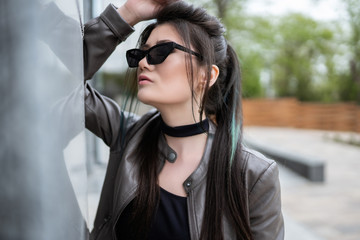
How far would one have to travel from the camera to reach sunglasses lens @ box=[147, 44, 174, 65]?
133cm

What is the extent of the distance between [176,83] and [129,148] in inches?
13.2

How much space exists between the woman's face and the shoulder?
1.21ft

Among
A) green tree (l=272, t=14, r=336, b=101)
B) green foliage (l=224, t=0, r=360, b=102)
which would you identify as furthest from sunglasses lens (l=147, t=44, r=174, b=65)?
green tree (l=272, t=14, r=336, b=101)

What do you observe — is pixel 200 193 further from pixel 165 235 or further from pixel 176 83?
pixel 176 83

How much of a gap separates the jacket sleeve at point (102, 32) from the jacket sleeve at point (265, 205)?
739 millimetres

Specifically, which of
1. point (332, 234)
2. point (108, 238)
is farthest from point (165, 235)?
point (332, 234)

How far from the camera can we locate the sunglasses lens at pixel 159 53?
133cm

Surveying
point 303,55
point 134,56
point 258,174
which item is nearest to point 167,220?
point 258,174

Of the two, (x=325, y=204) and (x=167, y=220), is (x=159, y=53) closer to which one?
(x=167, y=220)

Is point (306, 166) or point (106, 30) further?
point (306, 166)

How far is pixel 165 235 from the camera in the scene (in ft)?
4.38

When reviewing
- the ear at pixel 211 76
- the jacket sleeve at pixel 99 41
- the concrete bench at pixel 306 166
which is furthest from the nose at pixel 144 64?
the concrete bench at pixel 306 166

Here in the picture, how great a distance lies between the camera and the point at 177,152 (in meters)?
1.48

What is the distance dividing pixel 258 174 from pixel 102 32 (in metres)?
0.77
